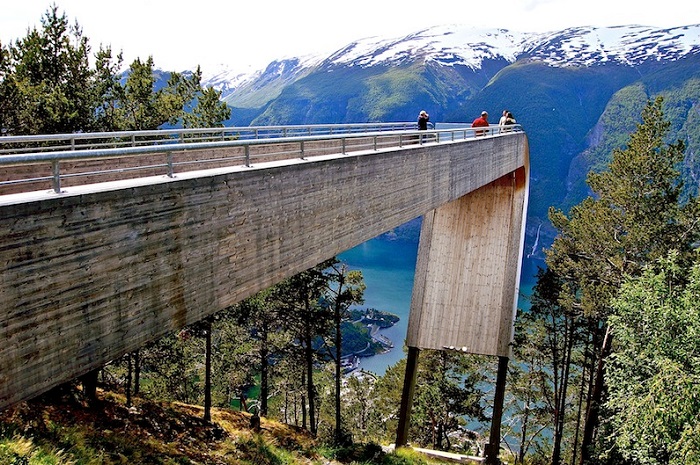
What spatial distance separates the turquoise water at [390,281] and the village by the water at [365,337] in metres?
0.64

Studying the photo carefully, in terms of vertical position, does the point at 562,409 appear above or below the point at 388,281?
above

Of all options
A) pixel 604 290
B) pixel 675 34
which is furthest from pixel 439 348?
pixel 675 34

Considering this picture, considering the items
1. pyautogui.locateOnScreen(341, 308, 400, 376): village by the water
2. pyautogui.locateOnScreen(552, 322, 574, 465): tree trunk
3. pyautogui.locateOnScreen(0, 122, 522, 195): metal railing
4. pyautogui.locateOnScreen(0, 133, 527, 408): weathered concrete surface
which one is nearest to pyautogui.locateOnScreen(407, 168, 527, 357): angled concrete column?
pyautogui.locateOnScreen(552, 322, 574, 465): tree trunk

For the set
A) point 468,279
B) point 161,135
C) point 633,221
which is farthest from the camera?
point 468,279

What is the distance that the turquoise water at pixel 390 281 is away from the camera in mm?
58781

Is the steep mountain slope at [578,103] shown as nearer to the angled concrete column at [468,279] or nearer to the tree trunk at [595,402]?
the angled concrete column at [468,279]

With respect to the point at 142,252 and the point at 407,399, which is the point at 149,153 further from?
the point at 407,399

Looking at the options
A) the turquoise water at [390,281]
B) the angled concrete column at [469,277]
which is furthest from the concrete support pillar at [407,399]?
the turquoise water at [390,281]

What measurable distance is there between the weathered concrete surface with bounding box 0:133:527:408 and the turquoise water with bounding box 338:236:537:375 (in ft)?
125

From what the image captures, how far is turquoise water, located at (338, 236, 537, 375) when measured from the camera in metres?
58.8

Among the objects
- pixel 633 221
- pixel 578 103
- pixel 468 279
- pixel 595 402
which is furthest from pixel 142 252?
pixel 578 103

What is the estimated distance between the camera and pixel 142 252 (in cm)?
498

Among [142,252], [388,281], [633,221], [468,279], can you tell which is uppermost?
[142,252]

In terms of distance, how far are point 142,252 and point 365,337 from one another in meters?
57.0
